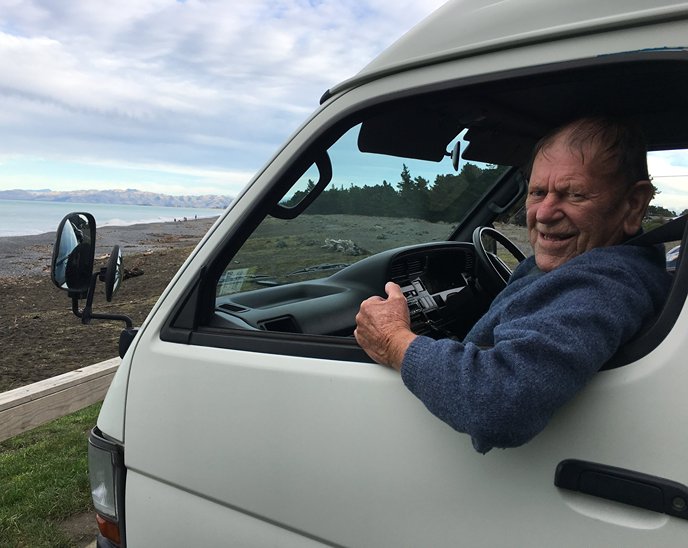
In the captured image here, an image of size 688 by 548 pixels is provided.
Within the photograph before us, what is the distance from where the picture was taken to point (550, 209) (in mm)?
1307

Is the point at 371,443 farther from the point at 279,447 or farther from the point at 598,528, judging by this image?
the point at 598,528

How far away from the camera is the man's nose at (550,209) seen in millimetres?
1300

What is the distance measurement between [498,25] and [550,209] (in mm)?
416

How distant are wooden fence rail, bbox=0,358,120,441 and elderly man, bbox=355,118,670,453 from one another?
10.9 feet

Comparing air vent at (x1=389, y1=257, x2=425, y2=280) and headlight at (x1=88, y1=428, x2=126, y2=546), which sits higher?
air vent at (x1=389, y1=257, x2=425, y2=280)

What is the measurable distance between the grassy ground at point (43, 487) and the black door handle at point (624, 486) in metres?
2.99

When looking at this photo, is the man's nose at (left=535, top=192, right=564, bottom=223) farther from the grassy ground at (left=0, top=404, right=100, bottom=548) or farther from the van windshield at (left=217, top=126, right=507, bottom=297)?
the grassy ground at (left=0, top=404, right=100, bottom=548)

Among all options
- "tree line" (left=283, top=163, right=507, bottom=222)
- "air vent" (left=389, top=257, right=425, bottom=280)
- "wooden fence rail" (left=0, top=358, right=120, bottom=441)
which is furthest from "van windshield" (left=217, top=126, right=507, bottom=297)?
"wooden fence rail" (left=0, top=358, right=120, bottom=441)

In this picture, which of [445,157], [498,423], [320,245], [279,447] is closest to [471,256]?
[445,157]

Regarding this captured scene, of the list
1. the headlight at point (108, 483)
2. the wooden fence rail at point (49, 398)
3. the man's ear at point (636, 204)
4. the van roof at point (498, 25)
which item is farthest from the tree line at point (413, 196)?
the wooden fence rail at point (49, 398)

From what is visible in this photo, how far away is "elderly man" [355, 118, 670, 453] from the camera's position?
103 centimetres

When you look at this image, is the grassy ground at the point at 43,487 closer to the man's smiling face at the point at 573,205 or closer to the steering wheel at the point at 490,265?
the steering wheel at the point at 490,265

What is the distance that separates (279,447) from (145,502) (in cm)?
55

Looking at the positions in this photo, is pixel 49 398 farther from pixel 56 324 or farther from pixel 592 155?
pixel 56 324
